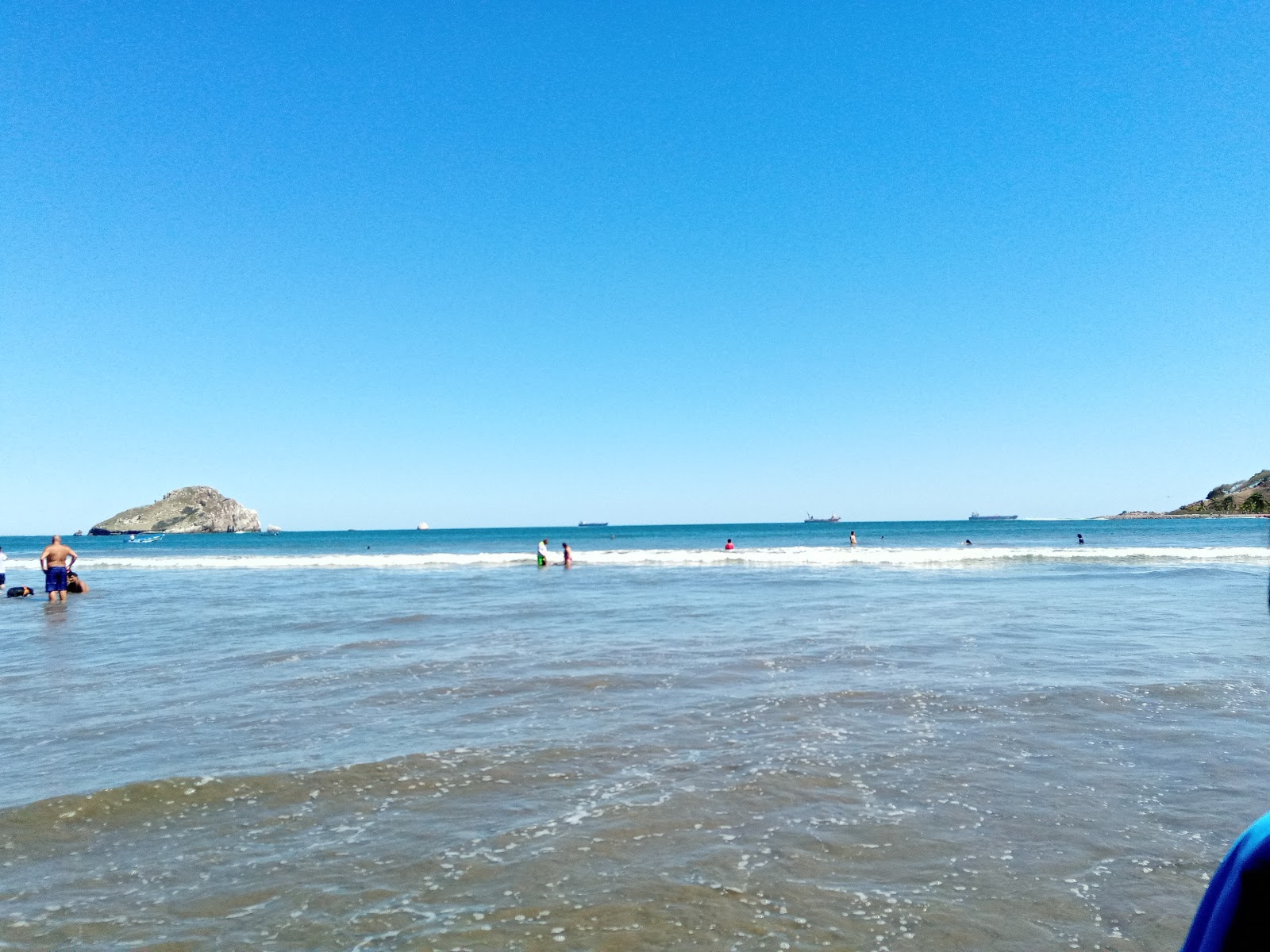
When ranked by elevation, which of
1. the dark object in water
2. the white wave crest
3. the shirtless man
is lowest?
the white wave crest

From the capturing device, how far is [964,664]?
12867 mm

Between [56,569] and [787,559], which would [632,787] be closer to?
[56,569]

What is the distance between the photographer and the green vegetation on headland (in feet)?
552

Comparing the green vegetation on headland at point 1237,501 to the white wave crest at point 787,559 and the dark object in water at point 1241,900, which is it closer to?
the white wave crest at point 787,559

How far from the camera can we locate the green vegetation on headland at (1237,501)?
16812 cm

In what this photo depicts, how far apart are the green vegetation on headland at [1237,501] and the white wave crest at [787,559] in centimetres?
14652

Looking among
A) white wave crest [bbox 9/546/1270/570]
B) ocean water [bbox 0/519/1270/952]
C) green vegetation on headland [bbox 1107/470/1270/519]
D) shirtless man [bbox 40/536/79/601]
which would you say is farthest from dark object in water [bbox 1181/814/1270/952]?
green vegetation on headland [bbox 1107/470/1270/519]

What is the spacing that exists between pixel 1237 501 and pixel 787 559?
178 meters

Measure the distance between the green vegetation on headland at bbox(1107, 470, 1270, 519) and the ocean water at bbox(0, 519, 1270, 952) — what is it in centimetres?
18959

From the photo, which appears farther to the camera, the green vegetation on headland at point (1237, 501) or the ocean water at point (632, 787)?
the green vegetation on headland at point (1237, 501)

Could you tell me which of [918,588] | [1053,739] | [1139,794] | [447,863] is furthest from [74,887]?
[918,588]

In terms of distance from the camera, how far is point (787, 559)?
48781mm

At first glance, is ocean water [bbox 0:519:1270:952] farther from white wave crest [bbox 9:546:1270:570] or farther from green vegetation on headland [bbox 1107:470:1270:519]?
green vegetation on headland [bbox 1107:470:1270:519]

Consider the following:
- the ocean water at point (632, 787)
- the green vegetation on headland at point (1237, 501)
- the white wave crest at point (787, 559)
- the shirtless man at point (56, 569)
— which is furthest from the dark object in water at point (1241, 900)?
the green vegetation on headland at point (1237, 501)
